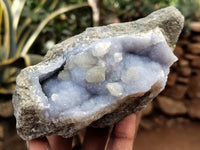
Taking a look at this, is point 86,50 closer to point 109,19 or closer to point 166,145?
point 109,19

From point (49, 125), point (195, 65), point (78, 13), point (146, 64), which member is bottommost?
point (195, 65)

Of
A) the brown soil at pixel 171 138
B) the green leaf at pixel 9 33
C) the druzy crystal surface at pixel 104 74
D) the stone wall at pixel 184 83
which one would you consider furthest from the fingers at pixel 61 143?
the stone wall at pixel 184 83

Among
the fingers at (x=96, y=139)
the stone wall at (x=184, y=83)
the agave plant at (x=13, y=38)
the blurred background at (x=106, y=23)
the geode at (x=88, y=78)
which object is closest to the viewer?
the geode at (x=88, y=78)

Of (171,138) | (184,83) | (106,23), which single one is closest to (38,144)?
(106,23)

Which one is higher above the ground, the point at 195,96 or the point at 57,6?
the point at 57,6

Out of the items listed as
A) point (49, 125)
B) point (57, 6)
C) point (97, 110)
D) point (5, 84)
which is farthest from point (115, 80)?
point (57, 6)

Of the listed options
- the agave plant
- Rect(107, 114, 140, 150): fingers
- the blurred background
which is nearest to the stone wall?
the blurred background

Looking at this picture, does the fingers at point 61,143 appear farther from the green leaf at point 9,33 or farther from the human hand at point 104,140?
the green leaf at point 9,33

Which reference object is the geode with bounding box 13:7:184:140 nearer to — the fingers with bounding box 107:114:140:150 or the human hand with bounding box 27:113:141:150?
the human hand with bounding box 27:113:141:150

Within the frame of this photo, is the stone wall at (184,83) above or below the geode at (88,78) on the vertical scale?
below
